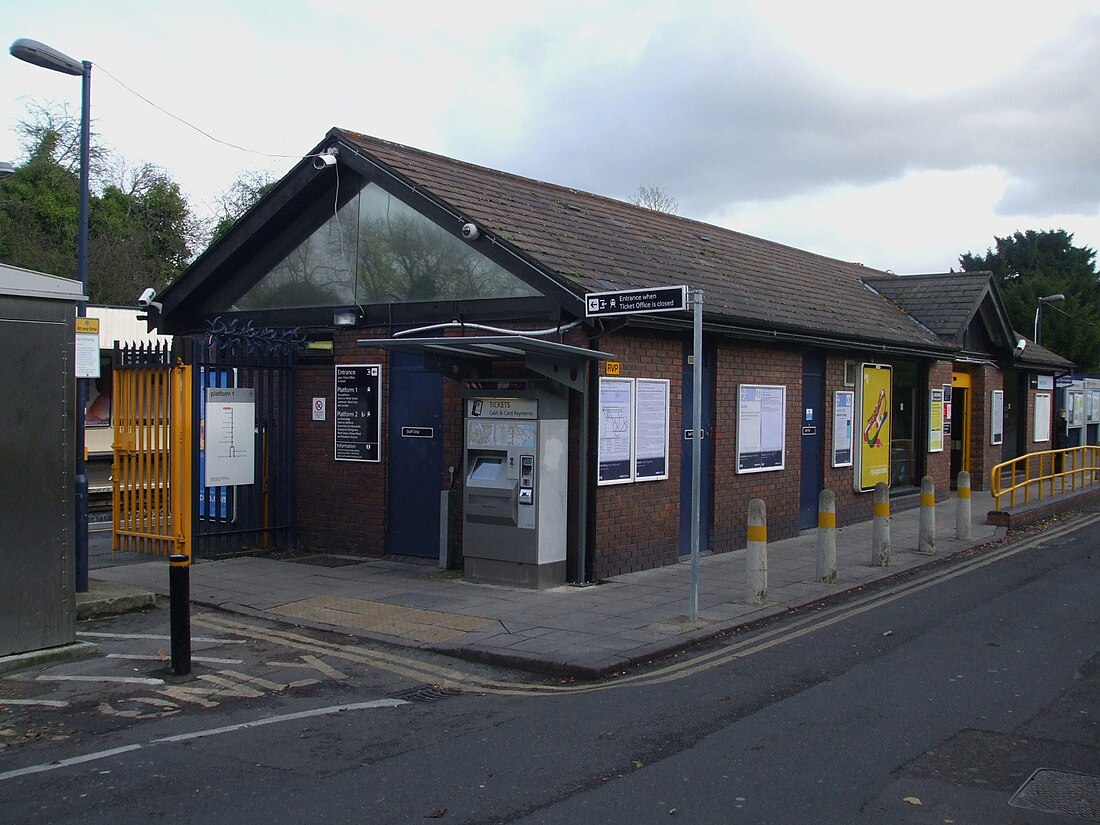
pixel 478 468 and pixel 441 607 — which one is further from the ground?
pixel 478 468

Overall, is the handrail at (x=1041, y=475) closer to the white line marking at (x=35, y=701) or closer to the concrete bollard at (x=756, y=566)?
the concrete bollard at (x=756, y=566)

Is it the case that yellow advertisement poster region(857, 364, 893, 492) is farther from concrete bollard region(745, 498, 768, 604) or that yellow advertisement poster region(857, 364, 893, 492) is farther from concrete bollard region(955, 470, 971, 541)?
concrete bollard region(745, 498, 768, 604)

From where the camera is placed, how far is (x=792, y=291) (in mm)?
17828

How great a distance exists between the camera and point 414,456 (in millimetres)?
13352

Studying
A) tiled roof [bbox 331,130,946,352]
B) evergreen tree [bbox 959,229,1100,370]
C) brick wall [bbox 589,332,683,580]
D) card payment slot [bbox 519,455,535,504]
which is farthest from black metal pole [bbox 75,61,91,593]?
evergreen tree [bbox 959,229,1100,370]

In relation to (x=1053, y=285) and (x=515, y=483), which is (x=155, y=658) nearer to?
(x=515, y=483)

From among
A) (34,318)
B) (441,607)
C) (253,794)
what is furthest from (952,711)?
(34,318)

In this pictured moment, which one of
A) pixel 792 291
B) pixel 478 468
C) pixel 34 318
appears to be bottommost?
pixel 478 468

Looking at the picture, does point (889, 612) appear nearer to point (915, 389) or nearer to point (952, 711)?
point (952, 711)

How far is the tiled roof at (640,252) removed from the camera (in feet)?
41.7

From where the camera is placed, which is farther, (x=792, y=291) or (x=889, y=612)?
(x=792, y=291)

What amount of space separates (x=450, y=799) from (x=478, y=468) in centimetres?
665

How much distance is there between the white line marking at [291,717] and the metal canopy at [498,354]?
408 centimetres

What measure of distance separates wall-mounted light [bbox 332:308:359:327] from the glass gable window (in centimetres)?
21
